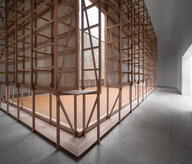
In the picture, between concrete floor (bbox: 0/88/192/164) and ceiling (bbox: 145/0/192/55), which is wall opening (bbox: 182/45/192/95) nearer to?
ceiling (bbox: 145/0/192/55)

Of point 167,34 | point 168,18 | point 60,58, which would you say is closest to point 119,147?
point 60,58

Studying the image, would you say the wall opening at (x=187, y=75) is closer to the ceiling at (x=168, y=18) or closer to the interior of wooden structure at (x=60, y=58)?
the ceiling at (x=168, y=18)

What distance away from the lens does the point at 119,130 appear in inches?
86.7

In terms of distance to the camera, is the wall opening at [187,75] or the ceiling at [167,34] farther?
the ceiling at [167,34]

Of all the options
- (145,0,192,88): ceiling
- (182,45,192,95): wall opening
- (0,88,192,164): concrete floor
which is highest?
(145,0,192,88): ceiling

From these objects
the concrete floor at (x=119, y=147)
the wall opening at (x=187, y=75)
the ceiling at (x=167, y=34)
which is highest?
the ceiling at (x=167, y=34)

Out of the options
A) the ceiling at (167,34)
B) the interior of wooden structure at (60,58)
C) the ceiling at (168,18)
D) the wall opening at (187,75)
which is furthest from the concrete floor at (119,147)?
the ceiling at (167,34)

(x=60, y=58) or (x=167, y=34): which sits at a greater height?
(x=167, y=34)

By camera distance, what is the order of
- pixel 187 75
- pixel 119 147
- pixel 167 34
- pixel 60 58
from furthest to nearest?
pixel 167 34 → pixel 187 75 → pixel 60 58 → pixel 119 147

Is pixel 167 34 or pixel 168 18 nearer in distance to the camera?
pixel 168 18

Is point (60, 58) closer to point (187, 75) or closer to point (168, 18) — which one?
point (187, 75)

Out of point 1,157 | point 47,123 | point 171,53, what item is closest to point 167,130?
point 47,123

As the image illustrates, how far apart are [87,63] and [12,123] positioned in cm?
465

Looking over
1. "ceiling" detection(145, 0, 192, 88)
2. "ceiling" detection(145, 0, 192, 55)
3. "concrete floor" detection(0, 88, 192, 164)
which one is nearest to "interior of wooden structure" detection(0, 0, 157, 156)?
"concrete floor" detection(0, 88, 192, 164)
